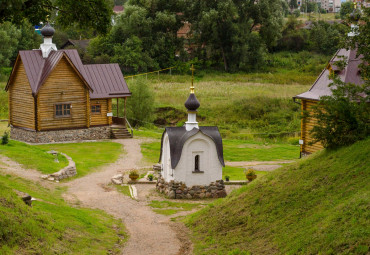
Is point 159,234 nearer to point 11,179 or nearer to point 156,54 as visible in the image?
point 11,179

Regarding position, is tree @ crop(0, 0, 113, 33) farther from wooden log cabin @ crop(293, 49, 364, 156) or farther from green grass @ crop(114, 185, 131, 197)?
wooden log cabin @ crop(293, 49, 364, 156)

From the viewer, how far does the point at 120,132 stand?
3956 cm

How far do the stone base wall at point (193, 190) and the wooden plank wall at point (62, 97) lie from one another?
13.8 metres

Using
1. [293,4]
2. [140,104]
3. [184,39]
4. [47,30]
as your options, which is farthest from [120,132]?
[293,4]

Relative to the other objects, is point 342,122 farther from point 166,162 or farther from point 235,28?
point 235,28

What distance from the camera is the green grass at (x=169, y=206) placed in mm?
22812

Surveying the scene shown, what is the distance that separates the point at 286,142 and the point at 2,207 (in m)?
28.5

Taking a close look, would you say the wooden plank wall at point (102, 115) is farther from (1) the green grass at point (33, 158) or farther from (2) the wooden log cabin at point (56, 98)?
(1) the green grass at point (33, 158)

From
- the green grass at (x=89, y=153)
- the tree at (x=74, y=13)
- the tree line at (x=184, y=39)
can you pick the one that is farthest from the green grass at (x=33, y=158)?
the tree line at (x=184, y=39)

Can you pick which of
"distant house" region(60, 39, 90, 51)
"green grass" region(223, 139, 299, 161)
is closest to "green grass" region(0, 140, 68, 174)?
"green grass" region(223, 139, 299, 161)

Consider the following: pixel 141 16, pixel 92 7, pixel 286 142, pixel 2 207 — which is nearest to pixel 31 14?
pixel 92 7

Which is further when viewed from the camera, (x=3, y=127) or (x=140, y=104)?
(x=140, y=104)

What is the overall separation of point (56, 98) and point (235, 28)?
35553 millimetres

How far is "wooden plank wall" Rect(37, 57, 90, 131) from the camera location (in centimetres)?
3666
